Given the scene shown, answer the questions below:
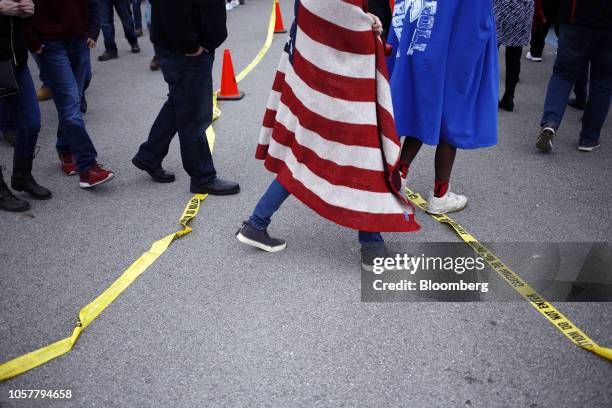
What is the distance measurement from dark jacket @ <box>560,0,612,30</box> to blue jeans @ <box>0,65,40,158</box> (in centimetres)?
445

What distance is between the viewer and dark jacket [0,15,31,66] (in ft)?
11.5

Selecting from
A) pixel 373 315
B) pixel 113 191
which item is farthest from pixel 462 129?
pixel 113 191

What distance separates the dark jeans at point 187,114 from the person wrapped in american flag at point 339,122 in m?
0.88

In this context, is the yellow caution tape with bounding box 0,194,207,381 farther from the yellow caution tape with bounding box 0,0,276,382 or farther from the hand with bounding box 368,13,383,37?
the hand with bounding box 368,13,383,37

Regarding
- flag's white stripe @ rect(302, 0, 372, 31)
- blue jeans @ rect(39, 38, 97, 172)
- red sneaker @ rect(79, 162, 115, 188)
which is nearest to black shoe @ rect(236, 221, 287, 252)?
flag's white stripe @ rect(302, 0, 372, 31)

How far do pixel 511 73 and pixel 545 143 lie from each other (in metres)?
1.33

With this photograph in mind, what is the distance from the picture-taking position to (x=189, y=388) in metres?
2.39

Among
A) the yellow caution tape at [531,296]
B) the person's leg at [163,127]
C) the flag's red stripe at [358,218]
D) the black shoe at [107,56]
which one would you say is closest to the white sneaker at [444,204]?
the yellow caution tape at [531,296]

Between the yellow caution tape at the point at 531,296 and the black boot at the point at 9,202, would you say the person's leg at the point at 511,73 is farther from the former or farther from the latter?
the black boot at the point at 9,202

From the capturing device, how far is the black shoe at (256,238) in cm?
338

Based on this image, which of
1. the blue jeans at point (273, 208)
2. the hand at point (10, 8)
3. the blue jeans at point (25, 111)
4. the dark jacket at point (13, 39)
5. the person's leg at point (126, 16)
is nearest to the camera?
the blue jeans at point (273, 208)

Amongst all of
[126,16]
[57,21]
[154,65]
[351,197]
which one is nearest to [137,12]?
[126,16]

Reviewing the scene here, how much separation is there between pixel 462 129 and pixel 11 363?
9.76ft

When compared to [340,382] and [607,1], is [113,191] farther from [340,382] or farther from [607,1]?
[607,1]
